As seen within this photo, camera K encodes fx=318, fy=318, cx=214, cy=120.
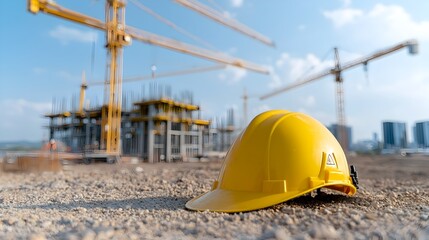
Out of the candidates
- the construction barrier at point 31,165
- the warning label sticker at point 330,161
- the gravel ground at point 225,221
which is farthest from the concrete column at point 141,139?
the warning label sticker at point 330,161

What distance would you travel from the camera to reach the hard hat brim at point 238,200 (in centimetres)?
401

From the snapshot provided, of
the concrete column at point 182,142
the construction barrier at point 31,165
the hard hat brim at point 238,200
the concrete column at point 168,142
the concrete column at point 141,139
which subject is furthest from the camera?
the concrete column at point 182,142

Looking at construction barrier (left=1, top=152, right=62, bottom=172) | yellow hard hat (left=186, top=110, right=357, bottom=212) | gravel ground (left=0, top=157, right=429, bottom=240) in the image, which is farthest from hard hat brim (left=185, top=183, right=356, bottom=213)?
construction barrier (left=1, top=152, right=62, bottom=172)

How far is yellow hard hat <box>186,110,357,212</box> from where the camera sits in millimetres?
4125

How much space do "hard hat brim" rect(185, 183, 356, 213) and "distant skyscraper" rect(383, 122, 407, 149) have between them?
1905 inches

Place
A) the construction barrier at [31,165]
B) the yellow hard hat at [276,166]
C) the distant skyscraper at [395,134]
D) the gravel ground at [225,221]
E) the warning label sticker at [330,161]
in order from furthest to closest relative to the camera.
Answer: the distant skyscraper at [395,134]
the construction barrier at [31,165]
the warning label sticker at [330,161]
the yellow hard hat at [276,166]
the gravel ground at [225,221]

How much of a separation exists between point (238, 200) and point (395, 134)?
52336mm

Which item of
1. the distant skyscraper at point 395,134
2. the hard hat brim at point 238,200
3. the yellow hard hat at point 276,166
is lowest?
the hard hat brim at point 238,200

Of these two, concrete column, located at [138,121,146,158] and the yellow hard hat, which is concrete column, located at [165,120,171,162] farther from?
A: the yellow hard hat

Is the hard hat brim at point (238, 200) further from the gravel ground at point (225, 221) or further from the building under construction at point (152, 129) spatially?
the building under construction at point (152, 129)

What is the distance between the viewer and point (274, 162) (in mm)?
4227

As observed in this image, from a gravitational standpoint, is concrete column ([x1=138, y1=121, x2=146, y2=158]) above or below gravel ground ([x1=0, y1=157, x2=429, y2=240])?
above

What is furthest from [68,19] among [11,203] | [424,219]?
[424,219]

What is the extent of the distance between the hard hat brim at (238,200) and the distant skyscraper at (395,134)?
159 feet
